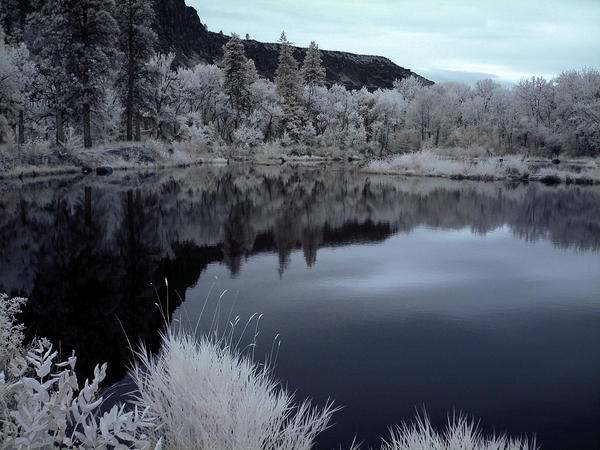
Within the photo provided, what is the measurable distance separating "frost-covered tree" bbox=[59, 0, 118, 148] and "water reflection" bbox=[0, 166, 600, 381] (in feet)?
26.5

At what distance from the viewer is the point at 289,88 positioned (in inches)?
2891

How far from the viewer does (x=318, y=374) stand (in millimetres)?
6312

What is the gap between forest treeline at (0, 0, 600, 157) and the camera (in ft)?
118

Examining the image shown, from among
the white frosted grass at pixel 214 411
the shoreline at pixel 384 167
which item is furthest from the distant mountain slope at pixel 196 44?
the white frosted grass at pixel 214 411

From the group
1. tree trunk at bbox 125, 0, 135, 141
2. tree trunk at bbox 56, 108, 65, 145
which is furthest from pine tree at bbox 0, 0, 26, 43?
tree trunk at bbox 56, 108, 65, 145

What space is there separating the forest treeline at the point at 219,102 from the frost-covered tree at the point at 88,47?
0.08 metres

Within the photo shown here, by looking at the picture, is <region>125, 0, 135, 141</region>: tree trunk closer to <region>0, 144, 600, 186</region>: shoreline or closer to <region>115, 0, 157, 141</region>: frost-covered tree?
<region>115, 0, 157, 141</region>: frost-covered tree

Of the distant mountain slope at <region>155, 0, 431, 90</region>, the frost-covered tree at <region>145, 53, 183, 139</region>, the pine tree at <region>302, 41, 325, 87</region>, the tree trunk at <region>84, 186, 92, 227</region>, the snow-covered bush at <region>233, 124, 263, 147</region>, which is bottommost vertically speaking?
the tree trunk at <region>84, 186, 92, 227</region>

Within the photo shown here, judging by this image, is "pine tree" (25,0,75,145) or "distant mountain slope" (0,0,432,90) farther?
"distant mountain slope" (0,0,432,90)

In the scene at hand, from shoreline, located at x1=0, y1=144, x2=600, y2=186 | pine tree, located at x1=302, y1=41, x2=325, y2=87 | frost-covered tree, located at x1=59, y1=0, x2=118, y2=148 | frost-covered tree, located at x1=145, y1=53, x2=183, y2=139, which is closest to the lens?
shoreline, located at x1=0, y1=144, x2=600, y2=186

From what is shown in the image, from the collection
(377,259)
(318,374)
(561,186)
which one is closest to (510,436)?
(318,374)

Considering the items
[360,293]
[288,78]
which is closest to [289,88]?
[288,78]

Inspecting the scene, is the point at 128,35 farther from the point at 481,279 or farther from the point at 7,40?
the point at 481,279

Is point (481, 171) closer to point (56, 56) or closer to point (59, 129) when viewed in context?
point (59, 129)
